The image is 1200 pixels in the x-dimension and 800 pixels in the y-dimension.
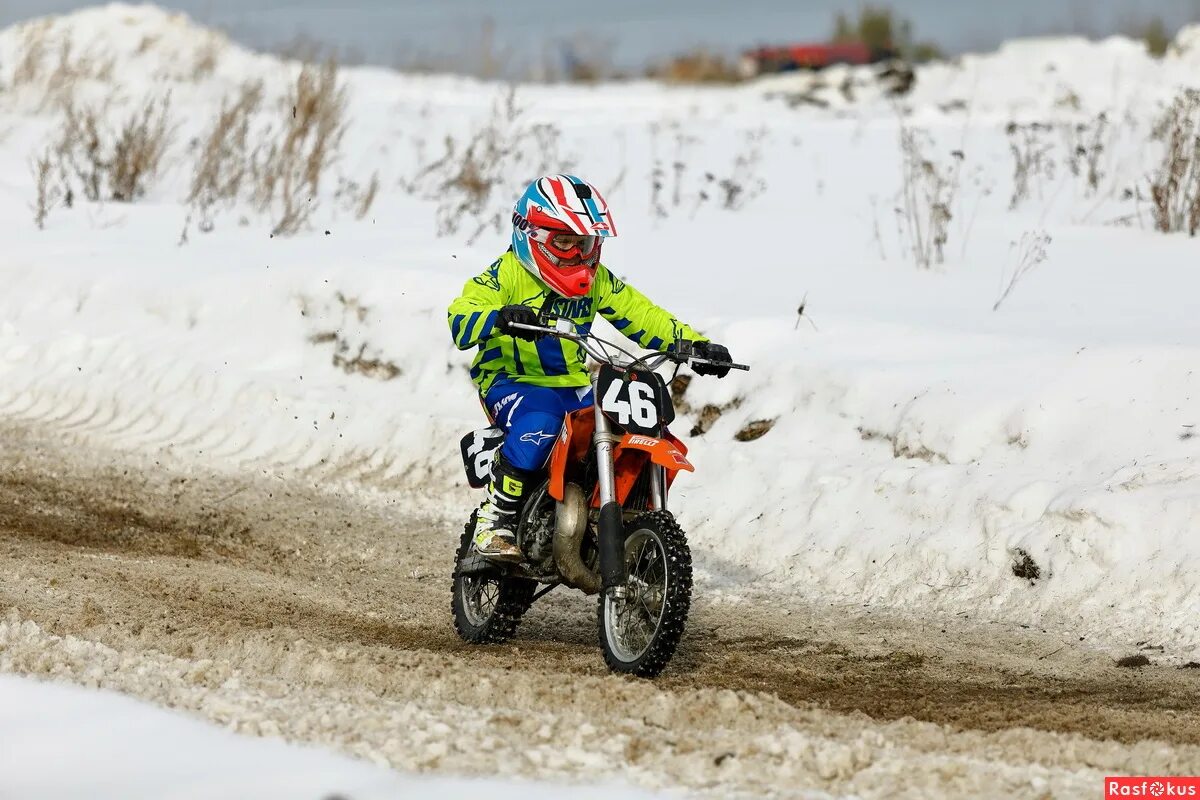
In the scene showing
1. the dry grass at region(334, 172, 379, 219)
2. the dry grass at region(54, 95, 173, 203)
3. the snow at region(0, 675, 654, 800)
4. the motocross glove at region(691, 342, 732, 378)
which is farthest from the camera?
the dry grass at region(54, 95, 173, 203)

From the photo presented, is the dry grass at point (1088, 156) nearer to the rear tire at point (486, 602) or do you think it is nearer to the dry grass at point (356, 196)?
the dry grass at point (356, 196)

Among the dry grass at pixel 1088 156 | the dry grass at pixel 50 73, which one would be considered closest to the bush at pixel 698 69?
the dry grass at pixel 50 73

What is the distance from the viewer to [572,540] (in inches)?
233

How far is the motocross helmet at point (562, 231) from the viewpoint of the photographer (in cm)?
597

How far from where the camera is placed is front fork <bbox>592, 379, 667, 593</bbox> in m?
5.60

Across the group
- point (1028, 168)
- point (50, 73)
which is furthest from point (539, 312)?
point (50, 73)

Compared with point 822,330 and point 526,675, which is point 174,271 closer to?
point 822,330

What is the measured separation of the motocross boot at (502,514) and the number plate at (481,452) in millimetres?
58

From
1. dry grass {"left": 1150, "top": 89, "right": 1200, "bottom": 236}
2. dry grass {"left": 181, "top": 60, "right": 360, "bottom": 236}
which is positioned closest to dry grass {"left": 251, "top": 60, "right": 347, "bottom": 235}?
dry grass {"left": 181, "top": 60, "right": 360, "bottom": 236}

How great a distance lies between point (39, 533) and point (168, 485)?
147 centimetres

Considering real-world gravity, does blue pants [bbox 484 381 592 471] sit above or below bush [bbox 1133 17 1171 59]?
below

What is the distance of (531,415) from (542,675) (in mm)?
1305

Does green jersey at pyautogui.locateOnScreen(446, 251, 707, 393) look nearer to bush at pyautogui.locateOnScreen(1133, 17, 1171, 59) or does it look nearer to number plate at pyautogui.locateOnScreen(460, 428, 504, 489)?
number plate at pyautogui.locateOnScreen(460, 428, 504, 489)

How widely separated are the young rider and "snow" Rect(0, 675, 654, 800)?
2037 mm
